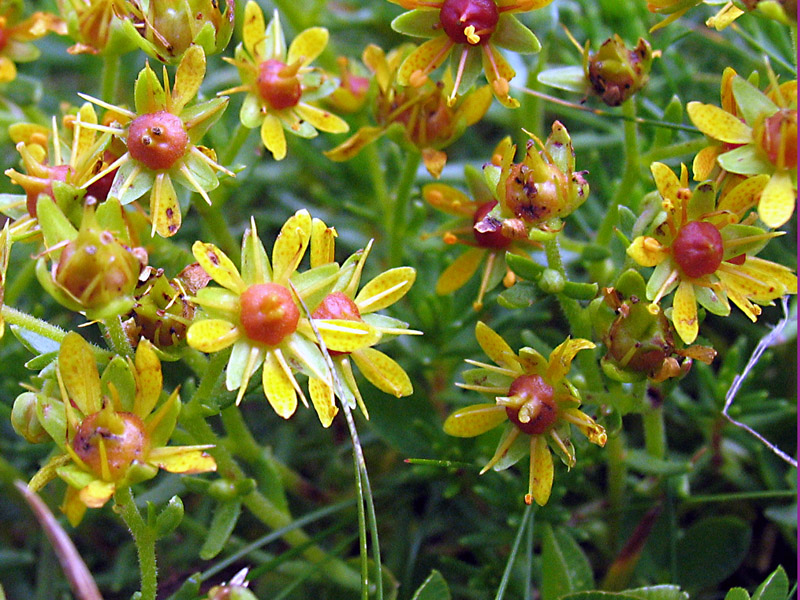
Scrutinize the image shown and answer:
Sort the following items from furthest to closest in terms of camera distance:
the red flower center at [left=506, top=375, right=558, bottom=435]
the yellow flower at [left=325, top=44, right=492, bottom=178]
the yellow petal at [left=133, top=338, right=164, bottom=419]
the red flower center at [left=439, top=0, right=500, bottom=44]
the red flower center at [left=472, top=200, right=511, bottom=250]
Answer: the yellow flower at [left=325, top=44, right=492, bottom=178] → the red flower center at [left=472, top=200, right=511, bottom=250] → the red flower center at [left=439, top=0, right=500, bottom=44] → the red flower center at [left=506, top=375, right=558, bottom=435] → the yellow petal at [left=133, top=338, right=164, bottom=419]

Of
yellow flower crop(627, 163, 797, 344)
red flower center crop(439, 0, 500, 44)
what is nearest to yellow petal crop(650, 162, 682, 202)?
yellow flower crop(627, 163, 797, 344)

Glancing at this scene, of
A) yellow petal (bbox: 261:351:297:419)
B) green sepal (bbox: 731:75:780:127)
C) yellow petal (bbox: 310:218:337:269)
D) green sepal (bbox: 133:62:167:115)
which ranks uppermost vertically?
green sepal (bbox: 731:75:780:127)

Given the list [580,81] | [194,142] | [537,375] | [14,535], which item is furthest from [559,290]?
[14,535]

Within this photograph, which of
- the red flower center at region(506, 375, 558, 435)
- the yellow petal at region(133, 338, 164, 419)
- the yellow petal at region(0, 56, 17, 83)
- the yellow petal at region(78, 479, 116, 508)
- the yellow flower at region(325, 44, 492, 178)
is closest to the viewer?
the yellow petal at region(78, 479, 116, 508)

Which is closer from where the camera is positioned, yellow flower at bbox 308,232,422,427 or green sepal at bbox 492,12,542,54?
yellow flower at bbox 308,232,422,427

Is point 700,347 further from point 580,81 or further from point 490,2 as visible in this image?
point 490,2

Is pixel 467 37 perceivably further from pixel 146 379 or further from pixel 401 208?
pixel 146 379

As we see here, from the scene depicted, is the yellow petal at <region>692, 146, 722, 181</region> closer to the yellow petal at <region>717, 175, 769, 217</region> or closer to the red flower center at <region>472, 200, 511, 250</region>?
the yellow petal at <region>717, 175, 769, 217</region>
